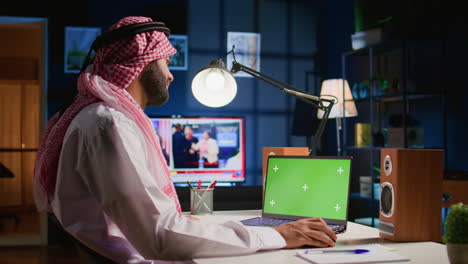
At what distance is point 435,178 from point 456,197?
215 centimetres

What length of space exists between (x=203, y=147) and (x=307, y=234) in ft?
12.6

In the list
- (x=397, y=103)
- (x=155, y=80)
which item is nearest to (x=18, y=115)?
(x=397, y=103)

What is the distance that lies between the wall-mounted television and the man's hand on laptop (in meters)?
3.73

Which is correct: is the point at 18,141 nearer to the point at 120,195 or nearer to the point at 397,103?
the point at 397,103

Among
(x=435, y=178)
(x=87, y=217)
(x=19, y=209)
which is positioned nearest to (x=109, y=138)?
(x=87, y=217)

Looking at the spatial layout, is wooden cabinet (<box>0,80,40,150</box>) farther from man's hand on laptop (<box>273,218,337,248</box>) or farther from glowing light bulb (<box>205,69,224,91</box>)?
man's hand on laptop (<box>273,218,337,248</box>)

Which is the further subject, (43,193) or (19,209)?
(19,209)

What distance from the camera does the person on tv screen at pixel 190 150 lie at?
5230mm

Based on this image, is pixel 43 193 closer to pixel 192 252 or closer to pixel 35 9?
pixel 192 252

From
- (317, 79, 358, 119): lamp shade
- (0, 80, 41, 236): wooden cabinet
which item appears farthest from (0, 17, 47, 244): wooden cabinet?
(317, 79, 358, 119): lamp shade

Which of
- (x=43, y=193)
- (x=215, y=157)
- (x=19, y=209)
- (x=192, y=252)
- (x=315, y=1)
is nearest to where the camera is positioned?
(x=192, y=252)

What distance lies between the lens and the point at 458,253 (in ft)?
3.90

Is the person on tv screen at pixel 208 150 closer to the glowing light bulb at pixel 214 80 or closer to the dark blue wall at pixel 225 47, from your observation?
the dark blue wall at pixel 225 47

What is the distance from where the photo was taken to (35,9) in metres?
5.38
